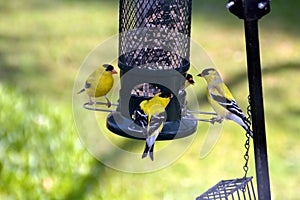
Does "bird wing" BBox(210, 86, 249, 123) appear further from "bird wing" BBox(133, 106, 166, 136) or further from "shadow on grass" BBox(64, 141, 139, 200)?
"shadow on grass" BBox(64, 141, 139, 200)

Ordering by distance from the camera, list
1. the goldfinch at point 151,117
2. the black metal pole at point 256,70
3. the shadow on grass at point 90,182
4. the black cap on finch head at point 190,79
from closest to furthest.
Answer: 1. the black metal pole at point 256,70
2. the goldfinch at point 151,117
3. the black cap on finch head at point 190,79
4. the shadow on grass at point 90,182

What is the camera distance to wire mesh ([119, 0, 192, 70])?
2.17 metres

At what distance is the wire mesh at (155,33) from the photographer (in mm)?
2174

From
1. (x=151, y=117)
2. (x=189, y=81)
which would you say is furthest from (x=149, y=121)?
(x=189, y=81)

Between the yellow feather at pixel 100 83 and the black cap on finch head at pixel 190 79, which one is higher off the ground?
the black cap on finch head at pixel 190 79

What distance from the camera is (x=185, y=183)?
131 inches

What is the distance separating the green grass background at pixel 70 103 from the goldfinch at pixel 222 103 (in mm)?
1008

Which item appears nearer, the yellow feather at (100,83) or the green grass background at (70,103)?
the yellow feather at (100,83)

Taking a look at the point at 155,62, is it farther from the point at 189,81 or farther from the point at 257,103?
the point at 257,103

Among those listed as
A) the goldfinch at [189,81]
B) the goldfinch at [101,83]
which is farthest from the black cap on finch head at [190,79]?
the goldfinch at [101,83]

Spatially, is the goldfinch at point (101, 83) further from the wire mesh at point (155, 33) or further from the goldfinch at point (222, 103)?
the goldfinch at point (222, 103)

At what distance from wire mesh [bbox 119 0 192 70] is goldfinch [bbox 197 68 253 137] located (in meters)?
0.17

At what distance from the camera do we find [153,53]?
7.26ft

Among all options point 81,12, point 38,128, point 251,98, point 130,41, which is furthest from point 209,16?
point 251,98
